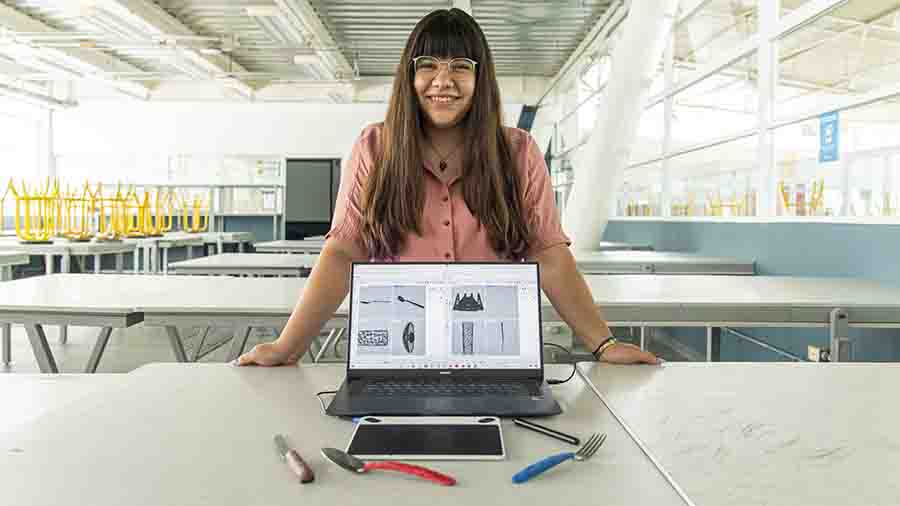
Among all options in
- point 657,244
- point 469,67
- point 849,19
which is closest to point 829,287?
point 849,19

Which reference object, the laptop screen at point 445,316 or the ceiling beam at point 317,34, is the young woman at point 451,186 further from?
the ceiling beam at point 317,34

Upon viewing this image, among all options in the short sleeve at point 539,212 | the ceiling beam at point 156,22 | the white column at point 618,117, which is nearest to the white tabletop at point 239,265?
the white column at point 618,117

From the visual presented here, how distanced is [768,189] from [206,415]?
414cm

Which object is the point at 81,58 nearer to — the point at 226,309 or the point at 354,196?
the point at 226,309

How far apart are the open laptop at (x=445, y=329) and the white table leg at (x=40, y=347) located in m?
1.78

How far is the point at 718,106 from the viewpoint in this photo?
16.7ft

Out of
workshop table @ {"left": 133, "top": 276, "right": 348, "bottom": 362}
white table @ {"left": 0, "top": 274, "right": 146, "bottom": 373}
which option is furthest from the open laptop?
white table @ {"left": 0, "top": 274, "right": 146, "bottom": 373}

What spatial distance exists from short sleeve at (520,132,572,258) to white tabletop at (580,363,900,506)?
0.98 ft

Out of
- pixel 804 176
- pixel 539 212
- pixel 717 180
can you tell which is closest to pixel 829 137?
pixel 804 176

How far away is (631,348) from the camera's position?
4.55 ft

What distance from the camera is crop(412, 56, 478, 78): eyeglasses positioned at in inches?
56.6

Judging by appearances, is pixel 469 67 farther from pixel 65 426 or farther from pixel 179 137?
pixel 179 137

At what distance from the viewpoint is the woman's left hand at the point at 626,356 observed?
137 centimetres

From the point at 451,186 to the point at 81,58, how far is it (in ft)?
38.7
